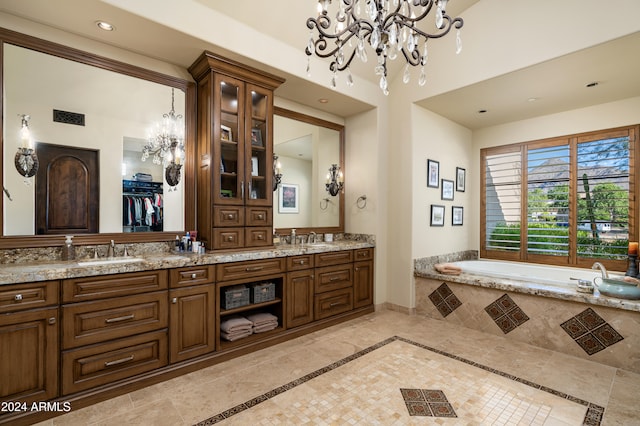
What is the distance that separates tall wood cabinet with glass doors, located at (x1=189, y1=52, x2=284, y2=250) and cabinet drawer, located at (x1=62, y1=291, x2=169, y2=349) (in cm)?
75

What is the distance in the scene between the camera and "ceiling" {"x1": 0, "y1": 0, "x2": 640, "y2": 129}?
2391 millimetres

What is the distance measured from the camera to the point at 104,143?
2.76 m

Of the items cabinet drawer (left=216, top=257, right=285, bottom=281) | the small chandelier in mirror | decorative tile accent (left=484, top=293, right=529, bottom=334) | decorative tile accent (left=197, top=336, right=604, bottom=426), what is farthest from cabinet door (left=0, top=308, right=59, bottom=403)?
decorative tile accent (left=484, top=293, right=529, bottom=334)

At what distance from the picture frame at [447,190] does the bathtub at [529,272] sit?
3.22 ft

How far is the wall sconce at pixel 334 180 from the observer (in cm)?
443

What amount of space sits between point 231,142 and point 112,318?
181 centimetres

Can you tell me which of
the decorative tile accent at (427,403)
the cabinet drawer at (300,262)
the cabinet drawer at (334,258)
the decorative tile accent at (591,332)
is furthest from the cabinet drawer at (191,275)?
the decorative tile accent at (591,332)

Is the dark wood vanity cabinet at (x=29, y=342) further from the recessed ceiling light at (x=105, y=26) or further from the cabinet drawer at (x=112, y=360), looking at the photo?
the recessed ceiling light at (x=105, y=26)

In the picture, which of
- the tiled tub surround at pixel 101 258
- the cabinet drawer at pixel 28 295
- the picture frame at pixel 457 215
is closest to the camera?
the cabinet drawer at pixel 28 295

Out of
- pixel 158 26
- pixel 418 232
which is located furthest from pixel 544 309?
pixel 158 26

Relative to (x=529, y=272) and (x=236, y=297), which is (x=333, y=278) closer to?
(x=236, y=297)

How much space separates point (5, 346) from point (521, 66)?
15.4 feet

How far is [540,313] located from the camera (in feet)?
10.6

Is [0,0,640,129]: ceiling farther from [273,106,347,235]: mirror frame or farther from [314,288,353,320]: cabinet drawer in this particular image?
[314,288,353,320]: cabinet drawer
